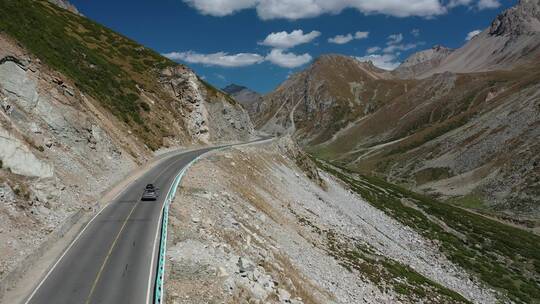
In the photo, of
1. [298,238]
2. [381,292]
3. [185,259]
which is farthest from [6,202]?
[381,292]

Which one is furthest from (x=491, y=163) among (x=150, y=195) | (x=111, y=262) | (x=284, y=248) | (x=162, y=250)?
(x=111, y=262)

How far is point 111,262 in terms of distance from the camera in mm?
26125

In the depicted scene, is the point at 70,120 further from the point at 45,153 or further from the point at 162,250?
the point at 162,250

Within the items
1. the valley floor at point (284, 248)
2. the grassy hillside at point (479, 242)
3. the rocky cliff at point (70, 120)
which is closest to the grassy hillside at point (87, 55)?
the rocky cliff at point (70, 120)

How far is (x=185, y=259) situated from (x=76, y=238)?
30.5 feet

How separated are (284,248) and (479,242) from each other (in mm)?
59168

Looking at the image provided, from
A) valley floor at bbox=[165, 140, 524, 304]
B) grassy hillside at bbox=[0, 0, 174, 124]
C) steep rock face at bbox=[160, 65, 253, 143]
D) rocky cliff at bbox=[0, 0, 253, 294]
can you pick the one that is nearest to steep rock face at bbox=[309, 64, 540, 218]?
valley floor at bbox=[165, 140, 524, 304]

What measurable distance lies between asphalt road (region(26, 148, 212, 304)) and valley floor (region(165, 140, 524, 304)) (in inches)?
62.8

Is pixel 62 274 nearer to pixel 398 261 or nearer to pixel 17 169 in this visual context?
pixel 17 169

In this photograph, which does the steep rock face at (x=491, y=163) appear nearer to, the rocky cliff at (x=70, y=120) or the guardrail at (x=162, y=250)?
the rocky cliff at (x=70, y=120)

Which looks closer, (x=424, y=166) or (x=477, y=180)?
(x=477, y=180)

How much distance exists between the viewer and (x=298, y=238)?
4250cm

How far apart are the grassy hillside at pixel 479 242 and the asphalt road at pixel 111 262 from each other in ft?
161

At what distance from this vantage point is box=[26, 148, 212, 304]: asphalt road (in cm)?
2244
